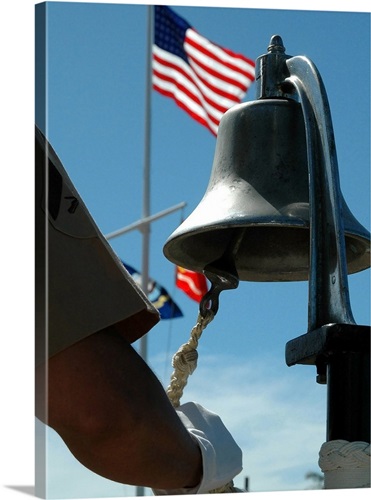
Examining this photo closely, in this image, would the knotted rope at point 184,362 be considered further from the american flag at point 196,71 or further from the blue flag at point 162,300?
the blue flag at point 162,300

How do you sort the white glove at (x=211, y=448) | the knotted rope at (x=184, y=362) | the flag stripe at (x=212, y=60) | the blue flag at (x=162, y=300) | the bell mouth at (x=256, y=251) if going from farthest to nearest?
1. the blue flag at (x=162, y=300)
2. the flag stripe at (x=212, y=60)
3. the bell mouth at (x=256, y=251)
4. the knotted rope at (x=184, y=362)
5. the white glove at (x=211, y=448)

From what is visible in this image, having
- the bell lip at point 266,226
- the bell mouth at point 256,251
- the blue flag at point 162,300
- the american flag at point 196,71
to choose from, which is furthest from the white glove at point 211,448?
the blue flag at point 162,300

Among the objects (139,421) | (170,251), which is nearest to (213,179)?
(170,251)

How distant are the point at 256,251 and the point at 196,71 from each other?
4.28 metres

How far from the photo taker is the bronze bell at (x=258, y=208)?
6.62 ft

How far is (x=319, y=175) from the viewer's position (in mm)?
1851

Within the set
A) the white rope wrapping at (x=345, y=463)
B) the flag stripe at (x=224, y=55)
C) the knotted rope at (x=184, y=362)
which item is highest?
the flag stripe at (x=224, y=55)

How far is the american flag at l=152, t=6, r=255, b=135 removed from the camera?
19.7 feet

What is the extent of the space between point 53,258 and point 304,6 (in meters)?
0.88

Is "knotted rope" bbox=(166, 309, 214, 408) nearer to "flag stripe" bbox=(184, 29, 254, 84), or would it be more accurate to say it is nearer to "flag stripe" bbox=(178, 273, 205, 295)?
"flag stripe" bbox=(184, 29, 254, 84)

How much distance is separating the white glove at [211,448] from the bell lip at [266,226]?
42 centimetres

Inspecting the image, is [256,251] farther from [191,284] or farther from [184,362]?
[191,284]

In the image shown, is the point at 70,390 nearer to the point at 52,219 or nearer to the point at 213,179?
the point at 52,219

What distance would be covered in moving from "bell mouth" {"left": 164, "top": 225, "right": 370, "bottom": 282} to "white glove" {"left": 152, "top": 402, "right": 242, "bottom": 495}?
560 mm
